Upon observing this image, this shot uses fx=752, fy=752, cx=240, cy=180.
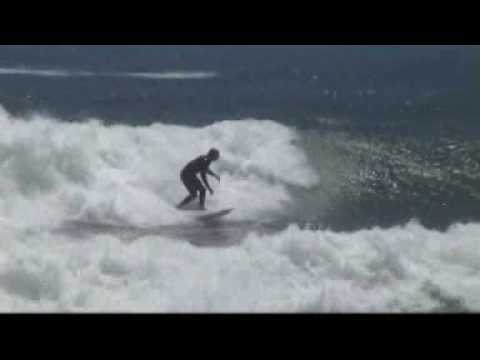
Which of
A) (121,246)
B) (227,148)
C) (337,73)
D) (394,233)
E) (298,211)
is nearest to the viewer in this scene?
(121,246)

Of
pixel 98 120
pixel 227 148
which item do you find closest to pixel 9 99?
pixel 98 120

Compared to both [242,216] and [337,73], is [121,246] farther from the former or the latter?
[337,73]

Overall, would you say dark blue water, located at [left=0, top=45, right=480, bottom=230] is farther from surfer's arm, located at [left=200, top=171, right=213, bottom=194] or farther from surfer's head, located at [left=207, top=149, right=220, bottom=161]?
surfer's head, located at [left=207, top=149, right=220, bottom=161]

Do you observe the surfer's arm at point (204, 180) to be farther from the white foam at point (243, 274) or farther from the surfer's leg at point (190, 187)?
the white foam at point (243, 274)

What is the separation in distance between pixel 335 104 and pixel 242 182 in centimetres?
483

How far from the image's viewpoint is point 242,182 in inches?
383

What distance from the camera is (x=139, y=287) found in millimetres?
6652

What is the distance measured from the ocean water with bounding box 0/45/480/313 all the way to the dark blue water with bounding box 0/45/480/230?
0.14ft

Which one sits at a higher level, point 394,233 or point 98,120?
point 98,120

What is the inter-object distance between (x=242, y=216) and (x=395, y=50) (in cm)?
608

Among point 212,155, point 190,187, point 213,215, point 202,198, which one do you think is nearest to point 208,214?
point 213,215

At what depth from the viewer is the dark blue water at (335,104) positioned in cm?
972

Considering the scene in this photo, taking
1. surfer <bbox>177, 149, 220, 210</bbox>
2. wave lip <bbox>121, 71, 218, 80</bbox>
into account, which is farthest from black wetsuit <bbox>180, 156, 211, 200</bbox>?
wave lip <bbox>121, 71, 218, 80</bbox>

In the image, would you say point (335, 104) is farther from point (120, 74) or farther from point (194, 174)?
point (194, 174)
